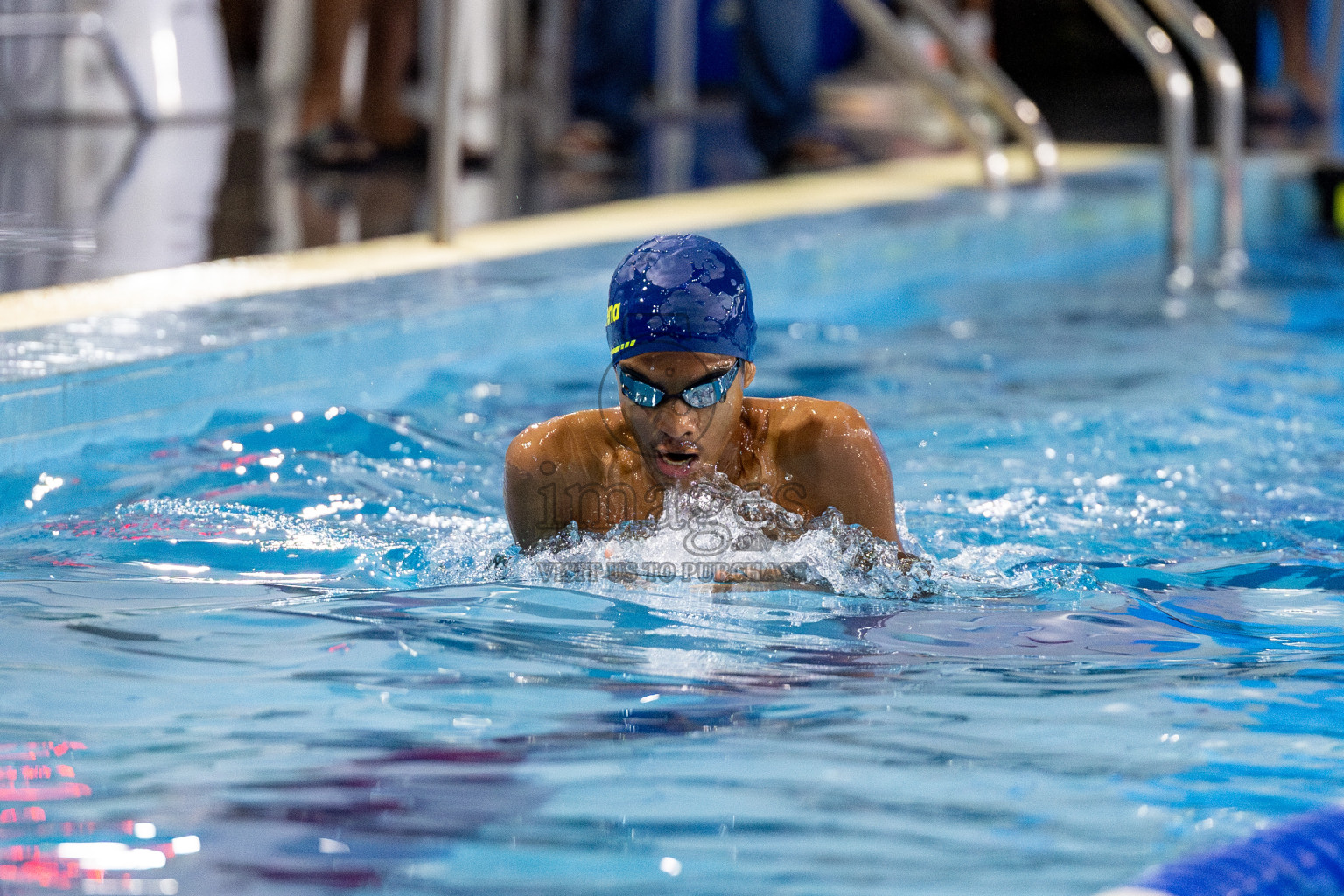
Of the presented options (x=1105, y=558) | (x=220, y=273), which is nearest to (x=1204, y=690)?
(x=1105, y=558)

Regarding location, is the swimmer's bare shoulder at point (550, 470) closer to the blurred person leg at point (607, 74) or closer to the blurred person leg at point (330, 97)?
the blurred person leg at point (330, 97)

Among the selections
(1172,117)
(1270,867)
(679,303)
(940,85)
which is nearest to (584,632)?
(679,303)

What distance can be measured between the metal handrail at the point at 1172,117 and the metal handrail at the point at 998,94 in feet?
1.83

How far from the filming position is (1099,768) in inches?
80.0

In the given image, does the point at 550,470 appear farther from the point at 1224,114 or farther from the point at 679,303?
the point at 1224,114

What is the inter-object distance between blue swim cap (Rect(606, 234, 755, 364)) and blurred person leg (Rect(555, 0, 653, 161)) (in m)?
4.86

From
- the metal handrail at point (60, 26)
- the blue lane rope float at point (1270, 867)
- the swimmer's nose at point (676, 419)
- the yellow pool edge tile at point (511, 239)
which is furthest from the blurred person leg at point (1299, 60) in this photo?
the blue lane rope float at point (1270, 867)

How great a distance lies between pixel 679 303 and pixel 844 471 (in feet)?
1.38

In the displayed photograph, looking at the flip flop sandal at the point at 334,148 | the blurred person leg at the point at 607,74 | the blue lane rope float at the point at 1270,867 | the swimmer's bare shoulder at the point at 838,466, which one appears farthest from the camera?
the blurred person leg at the point at 607,74

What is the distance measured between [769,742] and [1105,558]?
4.40ft

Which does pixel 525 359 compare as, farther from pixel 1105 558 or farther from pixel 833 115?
pixel 833 115

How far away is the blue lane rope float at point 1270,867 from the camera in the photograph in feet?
5.37

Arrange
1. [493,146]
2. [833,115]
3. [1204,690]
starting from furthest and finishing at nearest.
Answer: [833,115]
[493,146]
[1204,690]

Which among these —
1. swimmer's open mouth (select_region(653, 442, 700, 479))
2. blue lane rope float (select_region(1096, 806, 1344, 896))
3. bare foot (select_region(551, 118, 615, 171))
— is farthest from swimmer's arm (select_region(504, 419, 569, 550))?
bare foot (select_region(551, 118, 615, 171))
